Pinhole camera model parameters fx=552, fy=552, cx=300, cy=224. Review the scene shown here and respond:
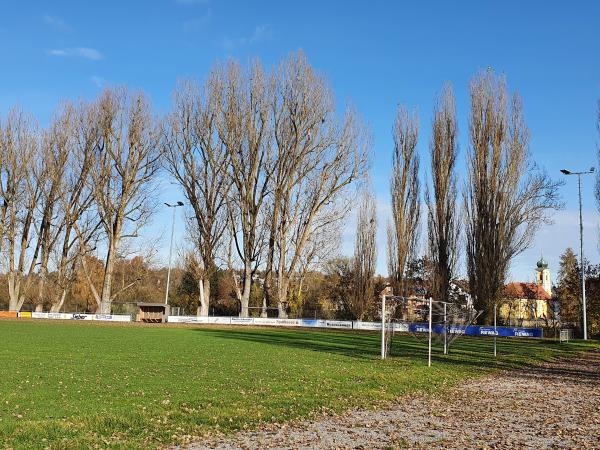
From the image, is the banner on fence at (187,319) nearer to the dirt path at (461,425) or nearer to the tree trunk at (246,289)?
the tree trunk at (246,289)

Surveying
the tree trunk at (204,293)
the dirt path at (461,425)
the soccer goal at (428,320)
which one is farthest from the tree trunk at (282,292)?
the dirt path at (461,425)

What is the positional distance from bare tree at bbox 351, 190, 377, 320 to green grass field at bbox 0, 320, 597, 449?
94.1 ft

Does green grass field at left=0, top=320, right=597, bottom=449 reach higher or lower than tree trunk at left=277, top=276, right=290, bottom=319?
lower

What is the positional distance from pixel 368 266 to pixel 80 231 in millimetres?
27457

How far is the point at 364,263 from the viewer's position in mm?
51000

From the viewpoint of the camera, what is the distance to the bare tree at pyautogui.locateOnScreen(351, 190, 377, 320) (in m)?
50.8

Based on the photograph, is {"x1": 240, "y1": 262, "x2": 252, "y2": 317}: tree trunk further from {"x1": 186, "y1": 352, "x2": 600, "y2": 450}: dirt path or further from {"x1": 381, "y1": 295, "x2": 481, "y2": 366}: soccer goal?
{"x1": 186, "y1": 352, "x2": 600, "y2": 450}: dirt path

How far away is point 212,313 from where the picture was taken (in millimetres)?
62500

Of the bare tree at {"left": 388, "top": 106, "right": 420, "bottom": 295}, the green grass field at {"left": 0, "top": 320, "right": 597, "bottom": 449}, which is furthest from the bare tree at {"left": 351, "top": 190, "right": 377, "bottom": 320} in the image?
the green grass field at {"left": 0, "top": 320, "right": 597, "bottom": 449}

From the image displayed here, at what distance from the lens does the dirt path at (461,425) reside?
7.52 metres

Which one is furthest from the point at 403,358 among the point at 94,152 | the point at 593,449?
the point at 94,152

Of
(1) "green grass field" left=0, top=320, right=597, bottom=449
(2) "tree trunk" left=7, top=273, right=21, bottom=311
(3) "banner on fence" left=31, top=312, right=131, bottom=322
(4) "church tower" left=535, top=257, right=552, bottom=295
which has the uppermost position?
(4) "church tower" left=535, top=257, right=552, bottom=295

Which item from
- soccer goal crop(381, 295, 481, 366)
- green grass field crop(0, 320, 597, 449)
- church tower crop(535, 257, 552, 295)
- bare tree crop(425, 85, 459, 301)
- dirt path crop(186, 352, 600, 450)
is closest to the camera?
dirt path crop(186, 352, 600, 450)

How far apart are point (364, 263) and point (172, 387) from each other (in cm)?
4029
